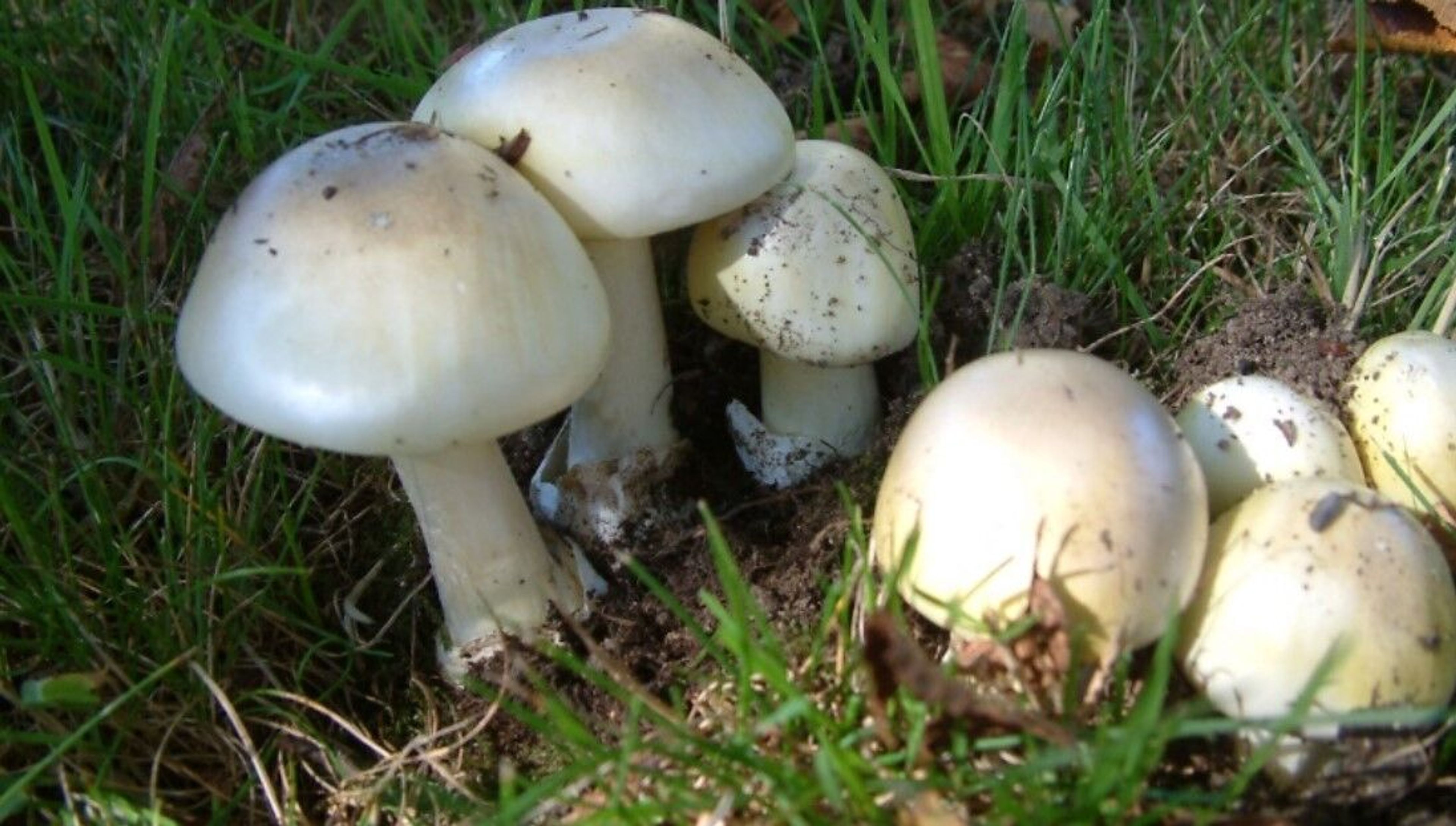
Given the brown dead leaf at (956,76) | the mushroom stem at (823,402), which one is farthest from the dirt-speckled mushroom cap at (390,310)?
the brown dead leaf at (956,76)

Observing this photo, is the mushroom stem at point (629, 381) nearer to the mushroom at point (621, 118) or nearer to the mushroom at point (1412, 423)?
the mushroom at point (621, 118)

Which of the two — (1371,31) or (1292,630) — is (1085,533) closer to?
(1292,630)

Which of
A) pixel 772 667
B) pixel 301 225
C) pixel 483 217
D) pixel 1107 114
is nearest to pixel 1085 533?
pixel 772 667

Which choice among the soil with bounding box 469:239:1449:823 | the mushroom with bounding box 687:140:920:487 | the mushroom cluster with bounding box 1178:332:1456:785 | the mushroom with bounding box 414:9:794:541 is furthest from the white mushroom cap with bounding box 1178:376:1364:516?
the mushroom with bounding box 414:9:794:541

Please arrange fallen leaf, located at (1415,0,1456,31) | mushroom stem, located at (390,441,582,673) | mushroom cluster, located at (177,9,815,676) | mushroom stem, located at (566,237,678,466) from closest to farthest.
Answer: mushroom cluster, located at (177,9,815,676) < mushroom stem, located at (390,441,582,673) < mushroom stem, located at (566,237,678,466) < fallen leaf, located at (1415,0,1456,31)

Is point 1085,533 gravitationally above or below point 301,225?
below

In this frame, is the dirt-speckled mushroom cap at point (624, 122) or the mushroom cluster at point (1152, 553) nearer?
the mushroom cluster at point (1152, 553)

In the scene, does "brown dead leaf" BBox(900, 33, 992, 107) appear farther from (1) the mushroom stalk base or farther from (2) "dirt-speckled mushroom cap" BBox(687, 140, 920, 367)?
(1) the mushroom stalk base
